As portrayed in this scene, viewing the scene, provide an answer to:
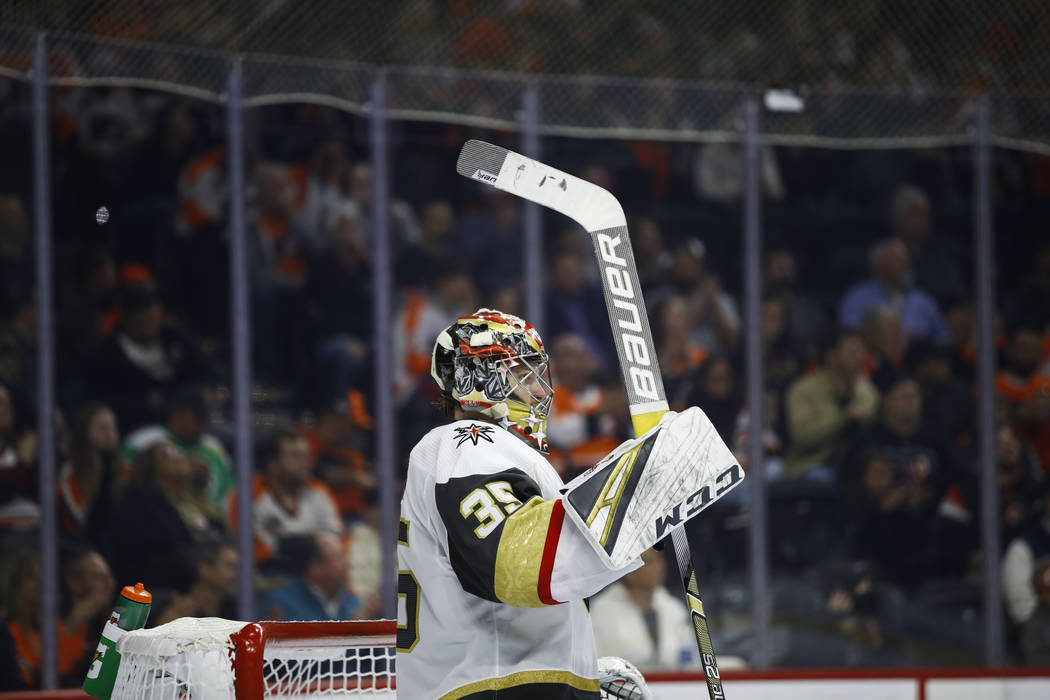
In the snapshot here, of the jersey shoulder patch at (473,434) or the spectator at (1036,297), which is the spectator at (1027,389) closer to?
the spectator at (1036,297)

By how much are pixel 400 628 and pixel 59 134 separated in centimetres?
268

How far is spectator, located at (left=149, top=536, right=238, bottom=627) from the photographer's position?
3.94 meters

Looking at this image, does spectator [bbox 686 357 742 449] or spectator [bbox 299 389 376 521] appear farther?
spectator [bbox 686 357 742 449]

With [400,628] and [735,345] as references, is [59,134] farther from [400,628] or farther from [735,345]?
[400,628]

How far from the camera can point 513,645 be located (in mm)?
1724

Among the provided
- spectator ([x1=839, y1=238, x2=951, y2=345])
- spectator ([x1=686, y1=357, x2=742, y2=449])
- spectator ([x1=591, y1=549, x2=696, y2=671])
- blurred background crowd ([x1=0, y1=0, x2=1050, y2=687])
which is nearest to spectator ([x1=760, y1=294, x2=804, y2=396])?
blurred background crowd ([x1=0, y1=0, x2=1050, y2=687])

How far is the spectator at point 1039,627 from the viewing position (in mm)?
4496

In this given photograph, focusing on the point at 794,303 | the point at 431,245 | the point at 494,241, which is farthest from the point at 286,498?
the point at 794,303

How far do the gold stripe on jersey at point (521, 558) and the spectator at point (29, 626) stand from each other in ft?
8.40

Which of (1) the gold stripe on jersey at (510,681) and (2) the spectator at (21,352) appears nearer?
(1) the gold stripe on jersey at (510,681)

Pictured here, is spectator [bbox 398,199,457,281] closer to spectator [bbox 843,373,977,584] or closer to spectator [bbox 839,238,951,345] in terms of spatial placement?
spectator [bbox 839,238,951,345]

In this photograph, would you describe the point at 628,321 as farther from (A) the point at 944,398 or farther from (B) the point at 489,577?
(A) the point at 944,398

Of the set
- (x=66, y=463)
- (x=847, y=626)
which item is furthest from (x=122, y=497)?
(x=847, y=626)

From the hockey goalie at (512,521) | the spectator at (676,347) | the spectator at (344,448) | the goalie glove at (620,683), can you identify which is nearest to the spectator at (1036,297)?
the spectator at (676,347)
